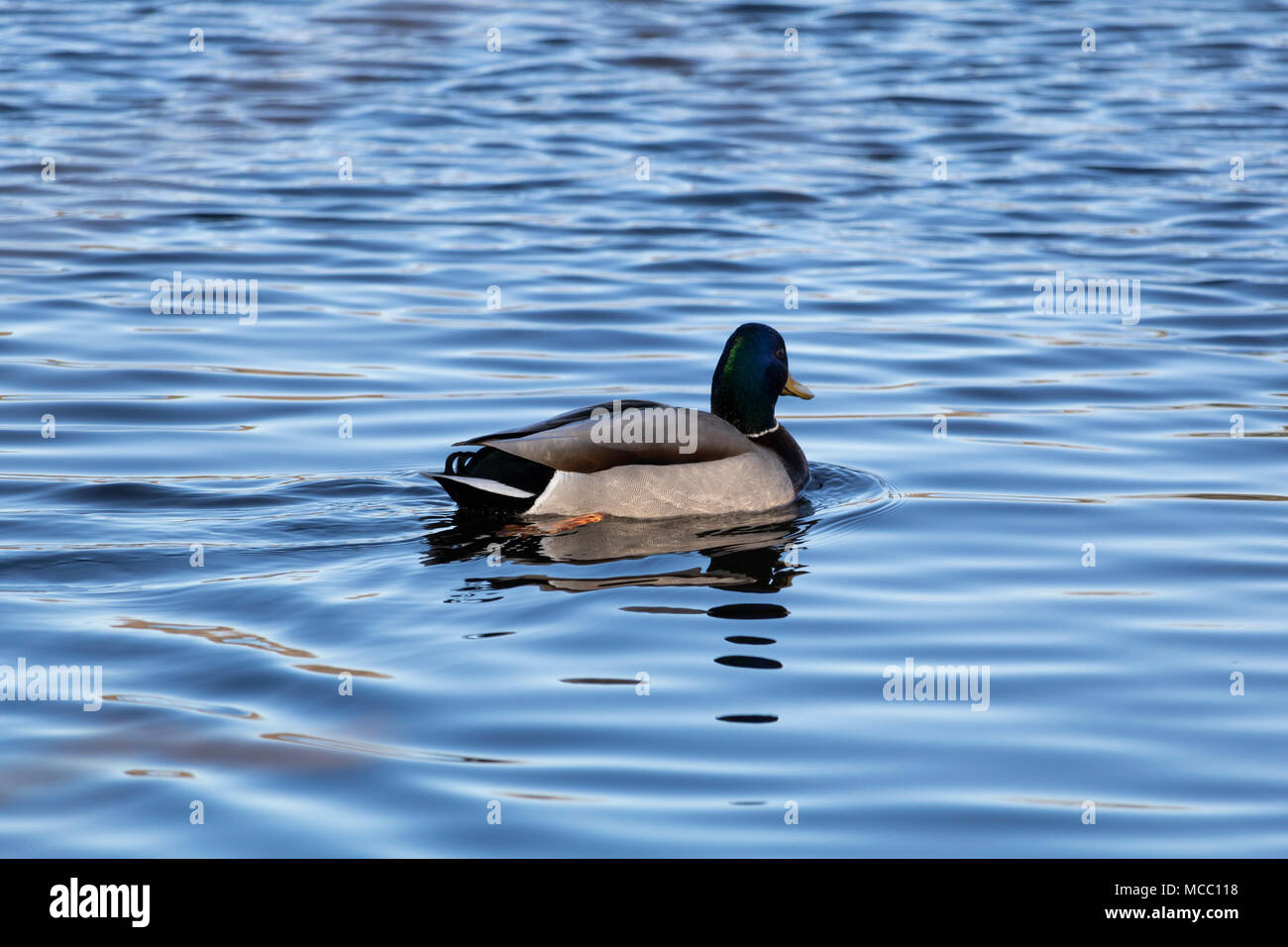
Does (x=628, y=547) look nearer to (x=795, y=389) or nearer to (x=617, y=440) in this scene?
(x=617, y=440)

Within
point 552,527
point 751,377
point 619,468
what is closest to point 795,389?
point 751,377

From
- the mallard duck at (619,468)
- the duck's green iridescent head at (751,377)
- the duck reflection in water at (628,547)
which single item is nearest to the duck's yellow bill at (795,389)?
the duck's green iridescent head at (751,377)

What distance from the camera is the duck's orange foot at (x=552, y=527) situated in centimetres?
759

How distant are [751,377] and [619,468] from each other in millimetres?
1080

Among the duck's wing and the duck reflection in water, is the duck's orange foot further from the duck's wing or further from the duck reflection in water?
the duck's wing

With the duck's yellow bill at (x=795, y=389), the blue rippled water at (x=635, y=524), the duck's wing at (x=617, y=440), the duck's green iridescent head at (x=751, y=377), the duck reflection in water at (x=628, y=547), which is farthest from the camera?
the duck's yellow bill at (x=795, y=389)

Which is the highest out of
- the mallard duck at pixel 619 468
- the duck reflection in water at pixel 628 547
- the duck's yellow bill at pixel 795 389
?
the duck's yellow bill at pixel 795 389

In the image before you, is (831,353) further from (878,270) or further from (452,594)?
(452,594)

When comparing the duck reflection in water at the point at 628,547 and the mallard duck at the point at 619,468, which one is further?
the mallard duck at the point at 619,468

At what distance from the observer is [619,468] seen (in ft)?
25.2

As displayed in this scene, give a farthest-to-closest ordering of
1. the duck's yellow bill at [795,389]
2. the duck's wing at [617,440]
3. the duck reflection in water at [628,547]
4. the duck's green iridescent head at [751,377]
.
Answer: the duck's yellow bill at [795,389] < the duck's green iridescent head at [751,377] < the duck's wing at [617,440] < the duck reflection in water at [628,547]

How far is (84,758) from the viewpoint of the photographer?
4969 mm

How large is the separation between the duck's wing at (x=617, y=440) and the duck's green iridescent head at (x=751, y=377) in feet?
1.88

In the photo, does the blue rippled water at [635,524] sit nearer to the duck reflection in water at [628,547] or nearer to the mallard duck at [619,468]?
the duck reflection in water at [628,547]
